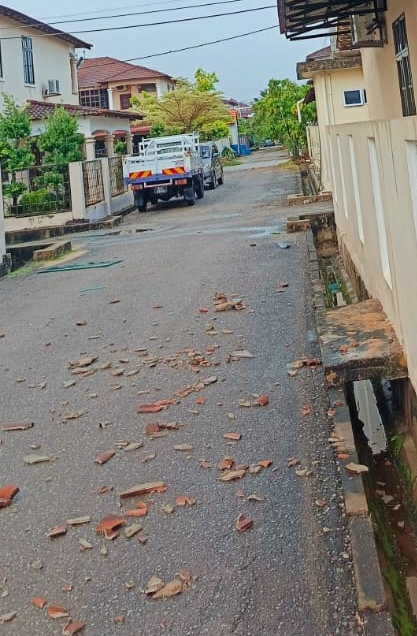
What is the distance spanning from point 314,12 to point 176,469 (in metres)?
7.27

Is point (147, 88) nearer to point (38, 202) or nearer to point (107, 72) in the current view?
point (107, 72)

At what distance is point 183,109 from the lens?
53.8 m

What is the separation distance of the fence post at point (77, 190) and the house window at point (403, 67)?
14.3 meters

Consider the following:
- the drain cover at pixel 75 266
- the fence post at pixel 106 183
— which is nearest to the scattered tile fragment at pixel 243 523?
the drain cover at pixel 75 266

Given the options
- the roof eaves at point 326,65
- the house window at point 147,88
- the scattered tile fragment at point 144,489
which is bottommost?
the scattered tile fragment at point 144,489

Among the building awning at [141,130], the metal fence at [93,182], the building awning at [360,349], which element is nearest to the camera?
the building awning at [360,349]

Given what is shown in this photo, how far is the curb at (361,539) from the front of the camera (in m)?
3.35

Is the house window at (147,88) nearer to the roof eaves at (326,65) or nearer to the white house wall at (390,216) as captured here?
the roof eaves at (326,65)

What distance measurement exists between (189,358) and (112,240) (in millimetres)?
12600

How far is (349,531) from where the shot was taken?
412 centimetres

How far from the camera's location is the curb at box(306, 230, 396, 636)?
3352 mm

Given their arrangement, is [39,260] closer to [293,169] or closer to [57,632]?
[57,632]

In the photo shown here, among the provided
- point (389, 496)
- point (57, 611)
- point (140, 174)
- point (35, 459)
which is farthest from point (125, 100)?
point (57, 611)

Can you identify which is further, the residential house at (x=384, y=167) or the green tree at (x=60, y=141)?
the green tree at (x=60, y=141)
